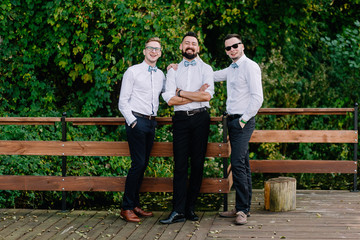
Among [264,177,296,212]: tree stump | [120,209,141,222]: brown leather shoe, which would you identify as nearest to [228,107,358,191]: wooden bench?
[264,177,296,212]: tree stump

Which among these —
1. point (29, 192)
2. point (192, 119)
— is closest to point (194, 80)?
point (192, 119)

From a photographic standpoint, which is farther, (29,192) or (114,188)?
(29,192)

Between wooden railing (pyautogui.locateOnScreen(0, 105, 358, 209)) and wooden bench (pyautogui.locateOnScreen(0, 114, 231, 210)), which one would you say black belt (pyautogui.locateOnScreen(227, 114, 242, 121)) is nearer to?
wooden railing (pyautogui.locateOnScreen(0, 105, 358, 209))

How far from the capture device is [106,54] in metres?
8.36

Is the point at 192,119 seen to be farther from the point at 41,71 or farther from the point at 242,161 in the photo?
the point at 41,71

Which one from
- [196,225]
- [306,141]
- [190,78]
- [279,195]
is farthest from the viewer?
[306,141]

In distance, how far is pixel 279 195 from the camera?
615 centimetres

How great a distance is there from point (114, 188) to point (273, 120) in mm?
4266

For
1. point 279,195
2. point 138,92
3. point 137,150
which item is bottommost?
point 279,195

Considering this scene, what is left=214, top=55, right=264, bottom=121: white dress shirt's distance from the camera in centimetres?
556

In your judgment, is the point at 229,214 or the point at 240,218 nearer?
the point at 240,218

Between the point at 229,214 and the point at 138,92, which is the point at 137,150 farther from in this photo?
the point at 229,214

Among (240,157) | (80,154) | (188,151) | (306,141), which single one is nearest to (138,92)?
(188,151)

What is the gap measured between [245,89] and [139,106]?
1.13m
